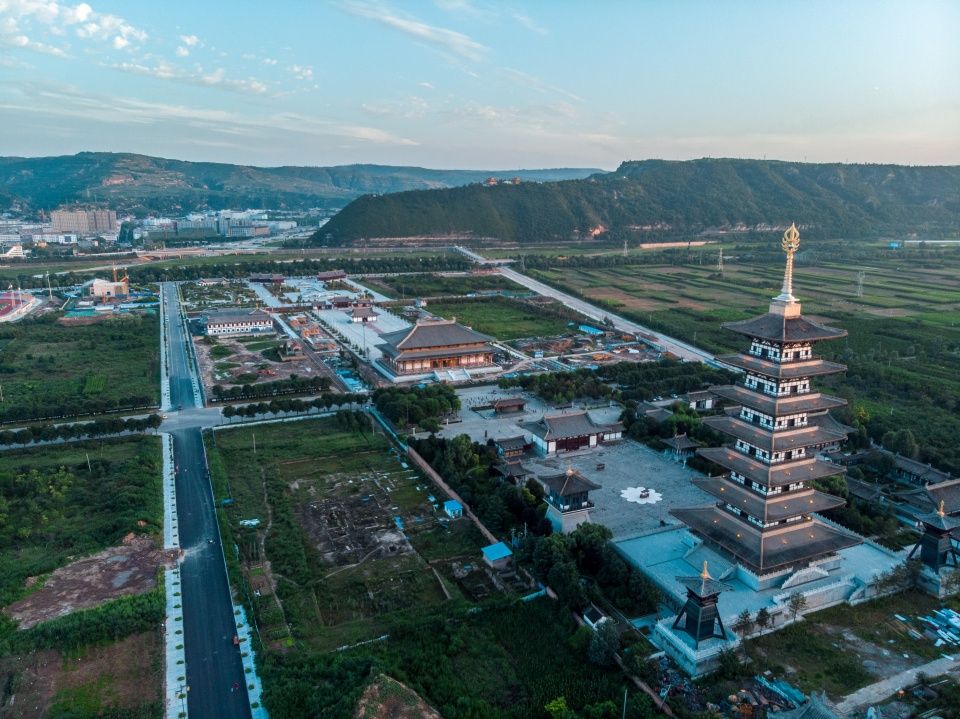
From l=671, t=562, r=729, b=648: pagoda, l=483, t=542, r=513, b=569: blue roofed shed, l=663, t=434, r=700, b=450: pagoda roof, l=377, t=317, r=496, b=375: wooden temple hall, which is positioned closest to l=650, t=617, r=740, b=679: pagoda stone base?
l=671, t=562, r=729, b=648: pagoda

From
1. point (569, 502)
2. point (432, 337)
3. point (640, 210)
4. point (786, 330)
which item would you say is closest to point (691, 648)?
point (569, 502)

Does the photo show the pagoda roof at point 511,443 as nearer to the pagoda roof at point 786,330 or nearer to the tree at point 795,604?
the pagoda roof at point 786,330

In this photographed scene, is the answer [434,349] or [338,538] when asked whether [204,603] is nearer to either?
[338,538]

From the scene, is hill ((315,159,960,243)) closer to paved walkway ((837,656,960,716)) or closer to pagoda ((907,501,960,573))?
pagoda ((907,501,960,573))

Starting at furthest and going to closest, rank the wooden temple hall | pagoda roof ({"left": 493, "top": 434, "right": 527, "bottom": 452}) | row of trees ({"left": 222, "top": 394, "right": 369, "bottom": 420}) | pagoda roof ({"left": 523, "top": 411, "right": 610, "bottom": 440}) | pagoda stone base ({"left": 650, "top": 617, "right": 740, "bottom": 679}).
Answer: the wooden temple hall → row of trees ({"left": 222, "top": 394, "right": 369, "bottom": 420}) → pagoda roof ({"left": 523, "top": 411, "right": 610, "bottom": 440}) → pagoda roof ({"left": 493, "top": 434, "right": 527, "bottom": 452}) → pagoda stone base ({"left": 650, "top": 617, "right": 740, "bottom": 679})

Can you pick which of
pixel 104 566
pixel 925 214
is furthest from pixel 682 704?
pixel 925 214

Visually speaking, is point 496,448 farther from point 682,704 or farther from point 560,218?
point 560,218
